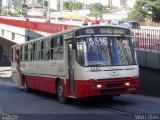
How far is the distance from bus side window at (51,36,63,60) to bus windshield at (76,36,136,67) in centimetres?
184

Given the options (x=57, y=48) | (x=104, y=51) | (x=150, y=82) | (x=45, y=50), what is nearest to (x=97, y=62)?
(x=104, y=51)

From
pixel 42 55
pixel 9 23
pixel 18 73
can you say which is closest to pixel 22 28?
pixel 9 23

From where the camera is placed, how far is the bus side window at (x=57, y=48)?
17844 millimetres

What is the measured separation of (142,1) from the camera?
78.8 metres

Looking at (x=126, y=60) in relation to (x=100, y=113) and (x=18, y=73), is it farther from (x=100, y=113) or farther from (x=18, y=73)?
(x=18, y=73)

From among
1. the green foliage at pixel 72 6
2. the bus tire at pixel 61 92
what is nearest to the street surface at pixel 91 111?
the bus tire at pixel 61 92

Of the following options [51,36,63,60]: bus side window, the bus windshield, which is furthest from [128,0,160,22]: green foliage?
the bus windshield

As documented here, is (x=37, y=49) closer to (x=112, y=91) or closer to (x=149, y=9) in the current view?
(x=112, y=91)

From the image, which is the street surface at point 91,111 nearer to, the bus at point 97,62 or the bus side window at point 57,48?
the bus at point 97,62

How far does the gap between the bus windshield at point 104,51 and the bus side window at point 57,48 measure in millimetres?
1840

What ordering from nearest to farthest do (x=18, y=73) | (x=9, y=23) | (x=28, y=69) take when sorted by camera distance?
1. (x=28, y=69)
2. (x=18, y=73)
3. (x=9, y=23)

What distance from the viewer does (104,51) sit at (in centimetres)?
1579

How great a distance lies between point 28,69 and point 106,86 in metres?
9.88

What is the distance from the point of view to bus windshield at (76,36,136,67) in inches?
618
